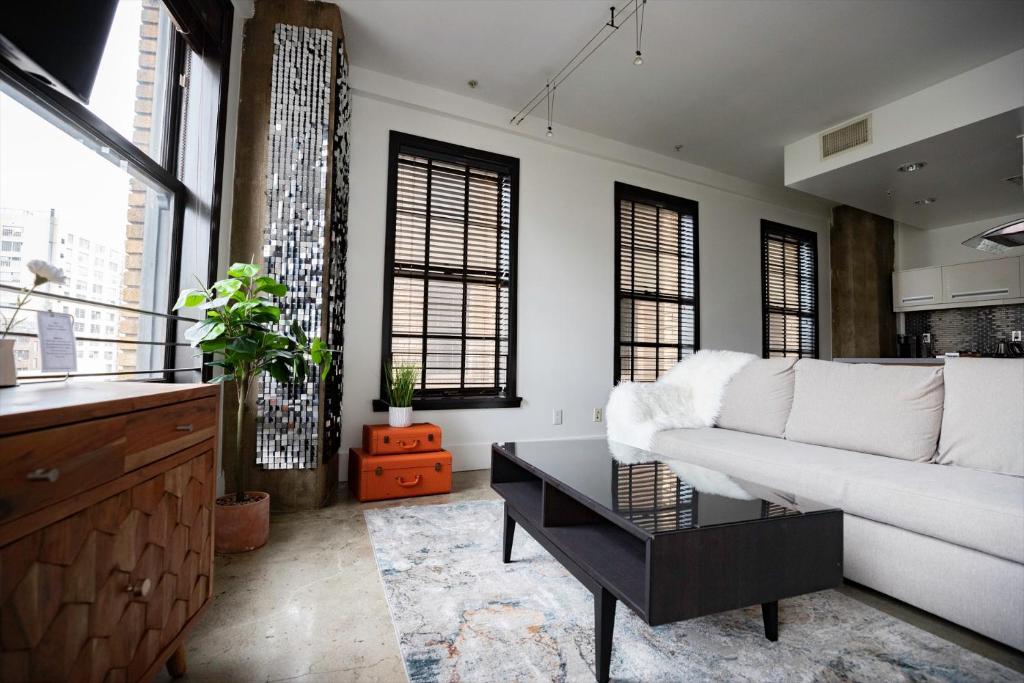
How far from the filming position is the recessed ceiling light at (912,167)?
12.9 ft

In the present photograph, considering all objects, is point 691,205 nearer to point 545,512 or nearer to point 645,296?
point 645,296

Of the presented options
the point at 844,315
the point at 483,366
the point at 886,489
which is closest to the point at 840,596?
the point at 886,489

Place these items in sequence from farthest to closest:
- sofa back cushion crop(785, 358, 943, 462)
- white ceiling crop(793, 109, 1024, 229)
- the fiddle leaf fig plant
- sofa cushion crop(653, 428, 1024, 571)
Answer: white ceiling crop(793, 109, 1024, 229) → sofa back cushion crop(785, 358, 943, 462) → the fiddle leaf fig plant → sofa cushion crop(653, 428, 1024, 571)

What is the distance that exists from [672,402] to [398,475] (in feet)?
5.79

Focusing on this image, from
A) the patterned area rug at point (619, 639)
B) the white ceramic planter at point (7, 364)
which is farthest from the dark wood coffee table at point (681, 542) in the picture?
the white ceramic planter at point (7, 364)

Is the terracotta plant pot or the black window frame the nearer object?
the black window frame

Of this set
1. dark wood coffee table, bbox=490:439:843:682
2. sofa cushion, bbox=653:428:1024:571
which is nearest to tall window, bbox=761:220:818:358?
sofa cushion, bbox=653:428:1024:571

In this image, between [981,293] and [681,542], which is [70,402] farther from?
[981,293]

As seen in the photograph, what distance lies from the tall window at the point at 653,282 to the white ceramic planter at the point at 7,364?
13.3 ft

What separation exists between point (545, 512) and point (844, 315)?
19.3ft

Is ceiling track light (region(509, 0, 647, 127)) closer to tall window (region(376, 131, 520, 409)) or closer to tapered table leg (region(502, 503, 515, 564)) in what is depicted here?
tall window (region(376, 131, 520, 409))

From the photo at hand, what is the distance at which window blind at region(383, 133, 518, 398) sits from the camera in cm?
367

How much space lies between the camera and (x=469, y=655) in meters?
1.36

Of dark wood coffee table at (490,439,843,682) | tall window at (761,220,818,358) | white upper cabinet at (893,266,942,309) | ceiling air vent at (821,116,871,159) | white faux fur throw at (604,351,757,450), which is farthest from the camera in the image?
tall window at (761,220,818,358)
